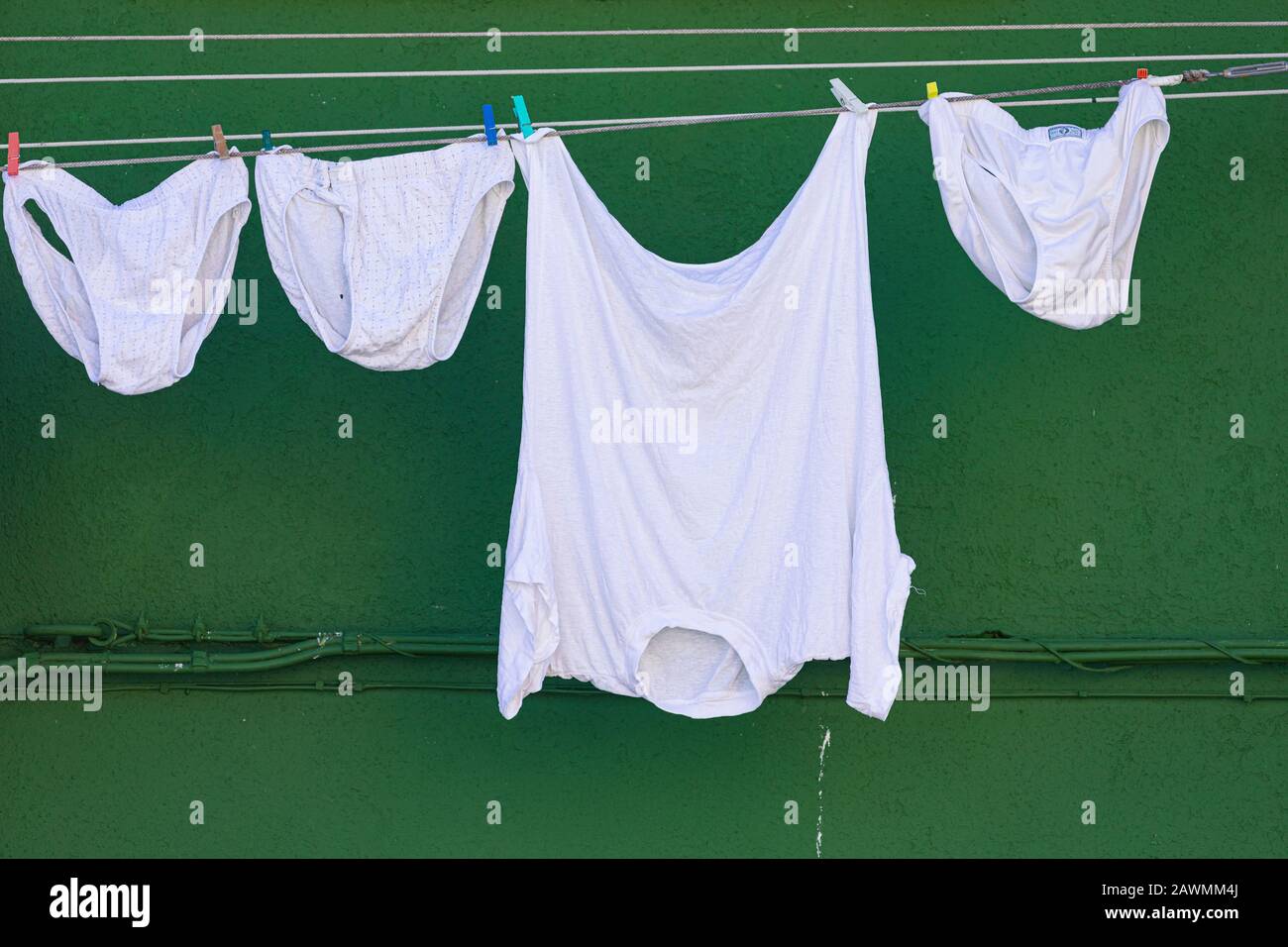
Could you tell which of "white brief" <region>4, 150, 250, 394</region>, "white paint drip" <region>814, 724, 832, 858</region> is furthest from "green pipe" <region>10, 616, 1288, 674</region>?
"white brief" <region>4, 150, 250, 394</region>

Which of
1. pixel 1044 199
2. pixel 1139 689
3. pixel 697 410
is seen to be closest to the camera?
pixel 1044 199

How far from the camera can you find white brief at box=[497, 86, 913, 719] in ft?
14.5

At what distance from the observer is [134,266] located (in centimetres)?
449

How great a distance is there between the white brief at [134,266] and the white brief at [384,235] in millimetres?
178

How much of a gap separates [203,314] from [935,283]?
2628mm

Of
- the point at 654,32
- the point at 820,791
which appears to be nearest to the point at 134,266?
the point at 654,32

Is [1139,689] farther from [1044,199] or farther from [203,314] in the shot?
[203,314]

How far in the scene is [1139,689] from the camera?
549cm

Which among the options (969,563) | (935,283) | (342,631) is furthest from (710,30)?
(342,631)

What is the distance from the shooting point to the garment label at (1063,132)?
171 inches

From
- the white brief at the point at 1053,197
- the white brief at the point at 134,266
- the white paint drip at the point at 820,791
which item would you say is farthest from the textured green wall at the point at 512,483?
the white brief at the point at 1053,197

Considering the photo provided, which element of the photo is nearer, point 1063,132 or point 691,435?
point 1063,132

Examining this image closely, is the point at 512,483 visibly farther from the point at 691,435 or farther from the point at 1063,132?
the point at 1063,132

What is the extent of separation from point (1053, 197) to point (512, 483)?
2273 mm
